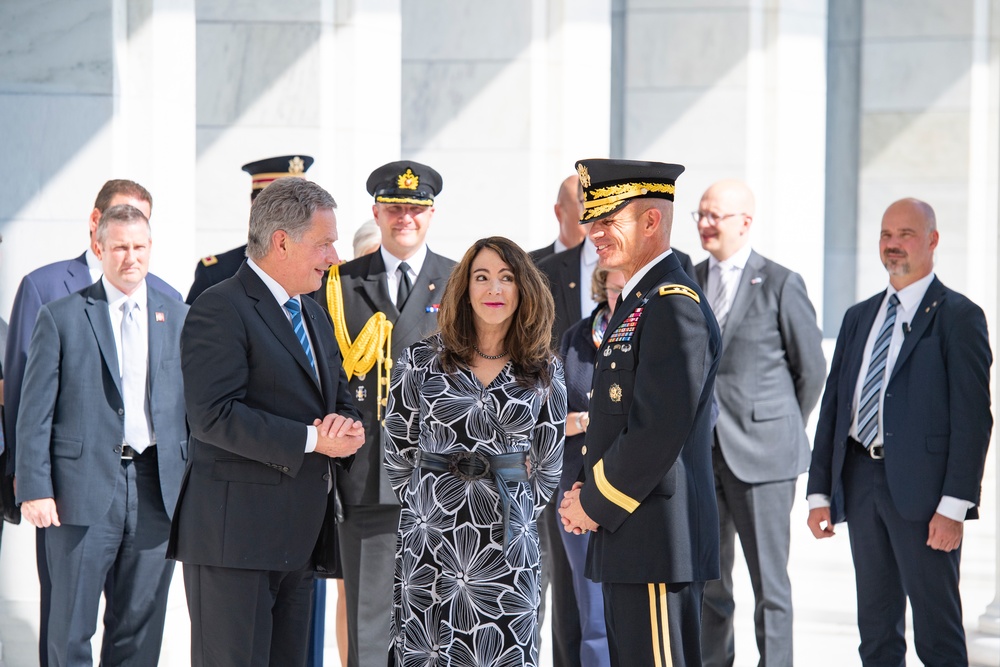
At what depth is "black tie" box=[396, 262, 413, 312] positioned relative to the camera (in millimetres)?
5109

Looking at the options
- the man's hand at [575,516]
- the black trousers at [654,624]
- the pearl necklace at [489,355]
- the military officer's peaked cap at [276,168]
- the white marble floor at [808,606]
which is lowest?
the white marble floor at [808,606]

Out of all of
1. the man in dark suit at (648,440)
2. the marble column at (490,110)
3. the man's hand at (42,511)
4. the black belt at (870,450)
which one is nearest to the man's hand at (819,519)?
the black belt at (870,450)

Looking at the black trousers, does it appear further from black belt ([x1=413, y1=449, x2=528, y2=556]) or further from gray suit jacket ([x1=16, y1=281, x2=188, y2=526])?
gray suit jacket ([x1=16, y1=281, x2=188, y2=526])

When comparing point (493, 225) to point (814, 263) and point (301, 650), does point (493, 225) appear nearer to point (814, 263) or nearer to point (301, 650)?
point (814, 263)

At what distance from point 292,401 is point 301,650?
2.53 feet

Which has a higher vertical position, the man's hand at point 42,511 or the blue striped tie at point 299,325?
the blue striped tie at point 299,325

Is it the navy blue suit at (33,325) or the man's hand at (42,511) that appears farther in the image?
the navy blue suit at (33,325)

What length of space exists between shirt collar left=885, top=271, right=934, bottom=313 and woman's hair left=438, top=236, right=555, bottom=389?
4.87 feet

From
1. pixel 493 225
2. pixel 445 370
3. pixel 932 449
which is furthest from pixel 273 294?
pixel 493 225

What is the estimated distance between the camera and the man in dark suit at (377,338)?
498 cm

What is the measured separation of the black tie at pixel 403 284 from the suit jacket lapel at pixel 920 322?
1907 mm

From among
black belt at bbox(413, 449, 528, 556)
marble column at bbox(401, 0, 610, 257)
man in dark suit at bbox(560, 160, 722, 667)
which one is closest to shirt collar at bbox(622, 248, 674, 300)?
man in dark suit at bbox(560, 160, 722, 667)

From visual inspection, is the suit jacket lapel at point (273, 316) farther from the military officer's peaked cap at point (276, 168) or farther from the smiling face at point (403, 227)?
the military officer's peaked cap at point (276, 168)

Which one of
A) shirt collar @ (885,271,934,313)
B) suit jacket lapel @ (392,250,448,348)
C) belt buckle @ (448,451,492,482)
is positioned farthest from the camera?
suit jacket lapel @ (392,250,448,348)
